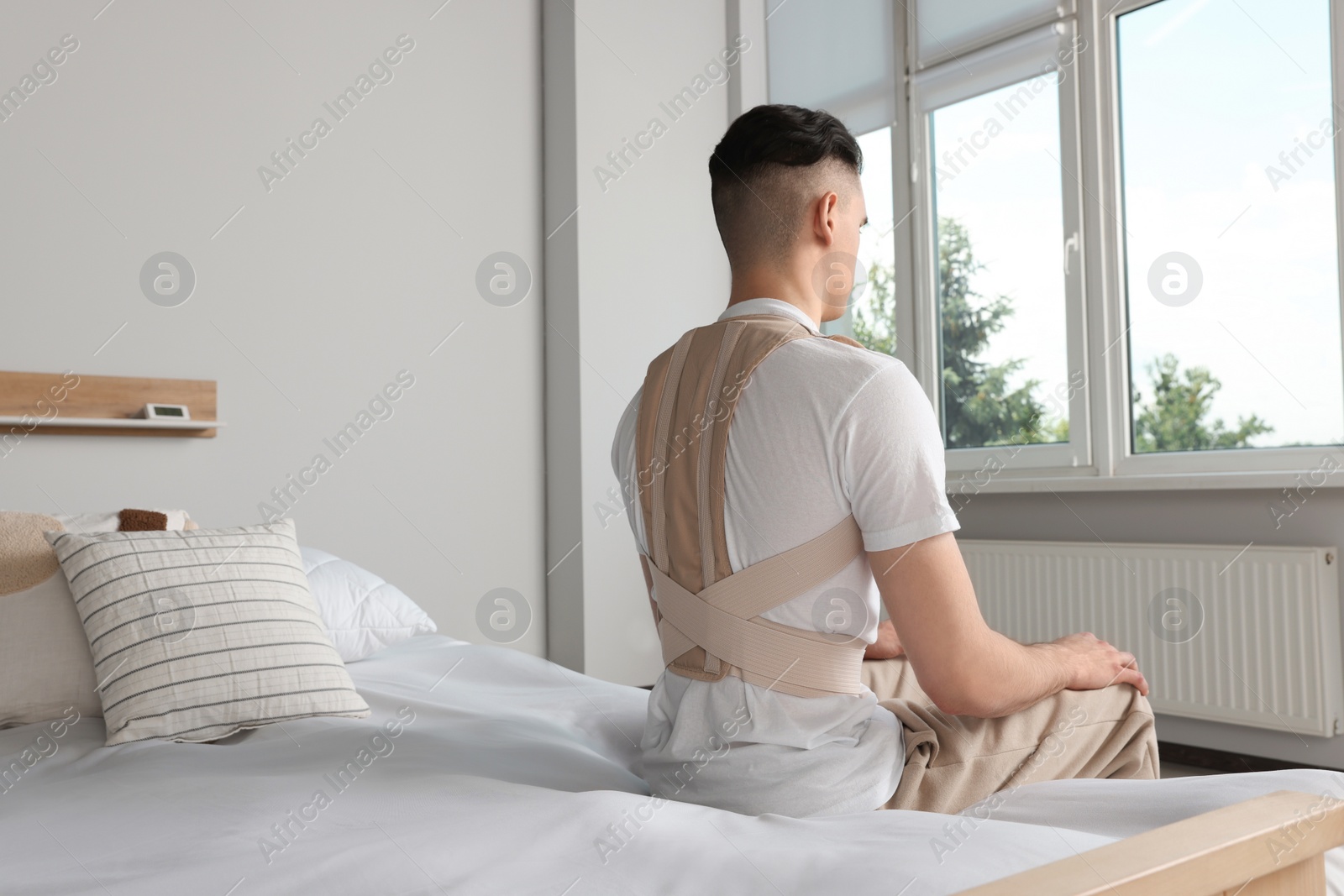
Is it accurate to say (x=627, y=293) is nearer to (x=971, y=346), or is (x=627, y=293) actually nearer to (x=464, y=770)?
(x=971, y=346)

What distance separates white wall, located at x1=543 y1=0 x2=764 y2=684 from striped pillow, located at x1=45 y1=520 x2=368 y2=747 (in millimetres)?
1940

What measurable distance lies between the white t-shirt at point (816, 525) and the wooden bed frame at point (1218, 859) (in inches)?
13.3

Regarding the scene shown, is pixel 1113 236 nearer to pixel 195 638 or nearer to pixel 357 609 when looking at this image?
pixel 357 609

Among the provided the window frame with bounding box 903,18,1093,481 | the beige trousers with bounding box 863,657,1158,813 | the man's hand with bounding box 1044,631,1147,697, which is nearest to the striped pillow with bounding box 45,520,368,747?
the beige trousers with bounding box 863,657,1158,813

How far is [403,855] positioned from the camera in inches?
33.2

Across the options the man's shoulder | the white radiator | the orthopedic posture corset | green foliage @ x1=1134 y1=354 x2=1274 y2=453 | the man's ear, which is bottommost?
the white radiator

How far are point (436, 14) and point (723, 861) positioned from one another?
3.28 m

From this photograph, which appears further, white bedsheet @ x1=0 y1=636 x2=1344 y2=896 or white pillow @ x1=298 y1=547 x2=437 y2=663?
white pillow @ x1=298 y1=547 x2=437 y2=663

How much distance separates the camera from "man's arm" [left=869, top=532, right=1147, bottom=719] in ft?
3.15

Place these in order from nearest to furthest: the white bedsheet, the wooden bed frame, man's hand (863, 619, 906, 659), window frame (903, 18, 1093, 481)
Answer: the wooden bed frame, the white bedsheet, man's hand (863, 619, 906, 659), window frame (903, 18, 1093, 481)

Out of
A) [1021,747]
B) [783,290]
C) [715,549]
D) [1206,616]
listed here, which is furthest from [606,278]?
[1021,747]

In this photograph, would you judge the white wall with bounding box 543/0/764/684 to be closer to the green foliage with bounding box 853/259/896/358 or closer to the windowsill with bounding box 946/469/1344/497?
the green foliage with bounding box 853/259/896/358

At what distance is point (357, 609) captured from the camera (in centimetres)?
214

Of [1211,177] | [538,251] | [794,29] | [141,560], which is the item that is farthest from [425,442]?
[1211,177]
